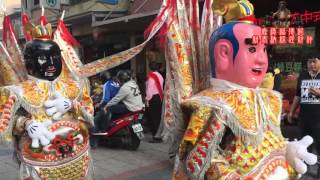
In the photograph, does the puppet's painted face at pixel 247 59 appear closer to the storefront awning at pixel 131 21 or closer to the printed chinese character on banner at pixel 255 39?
the printed chinese character on banner at pixel 255 39

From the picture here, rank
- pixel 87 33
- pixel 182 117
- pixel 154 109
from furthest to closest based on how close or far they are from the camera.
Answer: pixel 87 33 < pixel 154 109 < pixel 182 117

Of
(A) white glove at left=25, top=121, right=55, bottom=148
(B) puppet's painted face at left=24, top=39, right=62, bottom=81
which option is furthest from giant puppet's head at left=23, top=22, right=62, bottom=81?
(A) white glove at left=25, top=121, right=55, bottom=148

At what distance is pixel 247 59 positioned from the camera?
2.41 metres

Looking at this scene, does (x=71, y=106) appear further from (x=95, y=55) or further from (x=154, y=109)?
(x=95, y=55)

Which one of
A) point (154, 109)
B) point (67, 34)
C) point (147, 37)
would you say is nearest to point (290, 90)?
point (154, 109)

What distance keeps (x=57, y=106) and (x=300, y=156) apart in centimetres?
184

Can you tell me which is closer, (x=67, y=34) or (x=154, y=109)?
(x=67, y=34)

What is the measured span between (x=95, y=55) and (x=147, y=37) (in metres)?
11.8

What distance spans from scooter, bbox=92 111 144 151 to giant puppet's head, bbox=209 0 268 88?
4.36 metres

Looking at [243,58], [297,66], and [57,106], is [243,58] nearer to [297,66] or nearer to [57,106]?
[57,106]

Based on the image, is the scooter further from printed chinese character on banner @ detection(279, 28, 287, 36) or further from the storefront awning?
printed chinese character on banner @ detection(279, 28, 287, 36)

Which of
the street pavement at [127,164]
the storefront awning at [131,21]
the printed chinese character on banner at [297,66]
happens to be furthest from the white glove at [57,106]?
the printed chinese character on banner at [297,66]

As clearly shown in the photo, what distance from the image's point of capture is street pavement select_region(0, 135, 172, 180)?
17.5 feet

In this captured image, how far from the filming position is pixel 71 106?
340 cm
